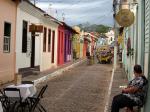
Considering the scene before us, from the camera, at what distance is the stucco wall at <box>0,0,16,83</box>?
1942cm

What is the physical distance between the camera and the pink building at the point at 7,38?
63.9 ft

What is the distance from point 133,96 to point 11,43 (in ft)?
37.8

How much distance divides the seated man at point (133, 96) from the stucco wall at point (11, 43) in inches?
383

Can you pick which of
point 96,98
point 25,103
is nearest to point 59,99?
point 96,98

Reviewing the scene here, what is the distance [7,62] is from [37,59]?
798 centimetres

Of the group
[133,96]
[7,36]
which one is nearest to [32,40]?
[7,36]

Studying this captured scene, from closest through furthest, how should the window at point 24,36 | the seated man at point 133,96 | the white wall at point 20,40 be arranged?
the seated man at point 133,96 < the white wall at point 20,40 < the window at point 24,36

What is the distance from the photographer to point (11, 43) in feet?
69.4

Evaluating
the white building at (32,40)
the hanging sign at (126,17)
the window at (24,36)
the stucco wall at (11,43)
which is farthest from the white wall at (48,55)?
the hanging sign at (126,17)

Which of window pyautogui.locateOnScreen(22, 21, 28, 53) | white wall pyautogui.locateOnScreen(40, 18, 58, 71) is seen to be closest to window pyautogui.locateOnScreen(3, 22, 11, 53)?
window pyautogui.locateOnScreen(22, 21, 28, 53)

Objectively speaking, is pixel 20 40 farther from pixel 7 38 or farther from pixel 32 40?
pixel 32 40

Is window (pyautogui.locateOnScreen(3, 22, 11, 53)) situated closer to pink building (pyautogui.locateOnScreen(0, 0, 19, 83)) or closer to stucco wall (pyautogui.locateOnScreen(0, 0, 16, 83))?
pink building (pyautogui.locateOnScreen(0, 0, 19, 83))

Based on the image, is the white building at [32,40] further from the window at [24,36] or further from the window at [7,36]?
the window at [7,36]

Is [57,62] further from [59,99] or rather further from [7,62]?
[59,99]
